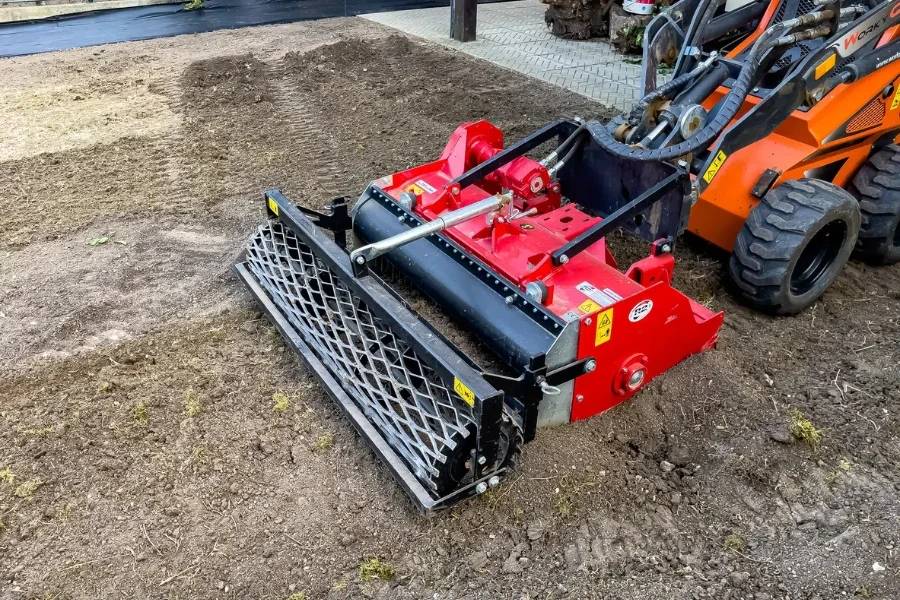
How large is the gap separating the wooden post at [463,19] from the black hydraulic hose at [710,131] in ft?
20.7

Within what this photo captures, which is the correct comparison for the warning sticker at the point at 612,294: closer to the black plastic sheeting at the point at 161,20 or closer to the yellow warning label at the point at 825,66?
the yellow warning label at the point at 825,66

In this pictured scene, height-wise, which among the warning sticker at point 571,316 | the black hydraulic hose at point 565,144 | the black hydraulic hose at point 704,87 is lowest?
the warning sticker at point 571,316

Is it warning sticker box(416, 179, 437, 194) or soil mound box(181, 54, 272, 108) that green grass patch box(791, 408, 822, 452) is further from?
soil mound box(181, 54, 272, 108)

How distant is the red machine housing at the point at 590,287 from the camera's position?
111 inches

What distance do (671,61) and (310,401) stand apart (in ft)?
9.47

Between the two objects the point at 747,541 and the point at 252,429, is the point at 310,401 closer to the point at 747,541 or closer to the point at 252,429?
the point at 252,429

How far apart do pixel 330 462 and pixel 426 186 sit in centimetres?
158

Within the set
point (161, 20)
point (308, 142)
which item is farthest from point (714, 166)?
point (161, 20)

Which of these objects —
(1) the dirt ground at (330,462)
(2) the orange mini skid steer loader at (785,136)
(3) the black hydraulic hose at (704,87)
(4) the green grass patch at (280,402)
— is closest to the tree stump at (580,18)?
(2) the orange mini skid steer loader at (785,136)

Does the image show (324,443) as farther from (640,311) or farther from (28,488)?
(640,311)

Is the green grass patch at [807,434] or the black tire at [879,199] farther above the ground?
the black tire at [879,199]

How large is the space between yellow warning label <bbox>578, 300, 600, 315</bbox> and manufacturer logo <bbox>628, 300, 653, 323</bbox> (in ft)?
0.48

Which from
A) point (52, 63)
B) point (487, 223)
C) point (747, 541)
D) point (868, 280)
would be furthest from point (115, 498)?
point (52, 63)

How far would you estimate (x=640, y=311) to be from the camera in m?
2.84
